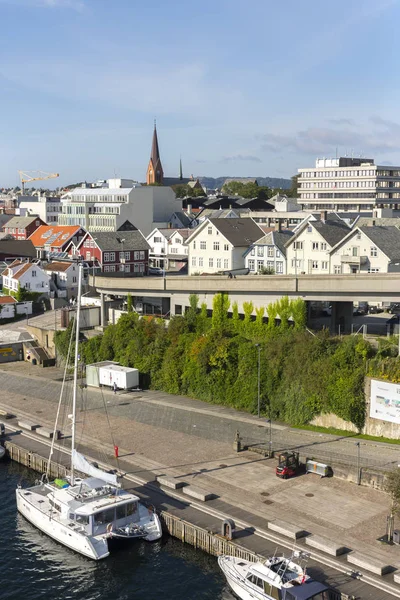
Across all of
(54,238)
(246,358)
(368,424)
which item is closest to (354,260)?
(246,358)

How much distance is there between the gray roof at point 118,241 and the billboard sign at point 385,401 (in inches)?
2025

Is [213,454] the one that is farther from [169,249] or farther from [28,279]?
[169,249]

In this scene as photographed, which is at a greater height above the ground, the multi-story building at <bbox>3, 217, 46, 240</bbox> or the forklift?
the multi-story building at <bbox>3, 217, 46, 240</bbox>

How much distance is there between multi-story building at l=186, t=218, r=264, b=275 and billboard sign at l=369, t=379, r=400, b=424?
3723 centimetres

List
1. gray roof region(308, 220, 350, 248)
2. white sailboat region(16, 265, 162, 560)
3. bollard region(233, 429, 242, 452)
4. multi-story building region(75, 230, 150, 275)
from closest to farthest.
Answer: white sailboat region(16, 265, 162, 560)
bollard region(233, 429, 242, 452)
gray roof region(308, 220, 350, 248)
multi-story building region(75, 230, 150, 275)

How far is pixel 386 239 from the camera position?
6581 cm

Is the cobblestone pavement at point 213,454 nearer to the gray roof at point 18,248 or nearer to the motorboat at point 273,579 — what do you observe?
the motorboat at point 273,579

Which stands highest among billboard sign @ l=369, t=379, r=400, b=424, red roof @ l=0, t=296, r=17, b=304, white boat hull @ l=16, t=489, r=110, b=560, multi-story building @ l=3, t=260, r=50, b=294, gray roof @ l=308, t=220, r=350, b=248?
gray roof @ l=308, t=220, r=350, b=248

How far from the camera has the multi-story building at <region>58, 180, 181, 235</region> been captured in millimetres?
116981

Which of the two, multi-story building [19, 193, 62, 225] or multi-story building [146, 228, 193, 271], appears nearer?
multi-story building [146, 228, 193, 271]

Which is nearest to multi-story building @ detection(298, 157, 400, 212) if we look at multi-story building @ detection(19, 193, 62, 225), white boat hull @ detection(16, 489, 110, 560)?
multi-story building @ detection(19, 193, 62, 225)

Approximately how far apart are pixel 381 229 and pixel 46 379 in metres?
34.3

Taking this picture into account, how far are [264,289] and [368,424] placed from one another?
16.2 metres

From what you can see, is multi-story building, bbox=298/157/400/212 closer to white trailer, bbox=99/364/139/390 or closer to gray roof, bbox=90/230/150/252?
gray roof, bbox=90/230/150/252
